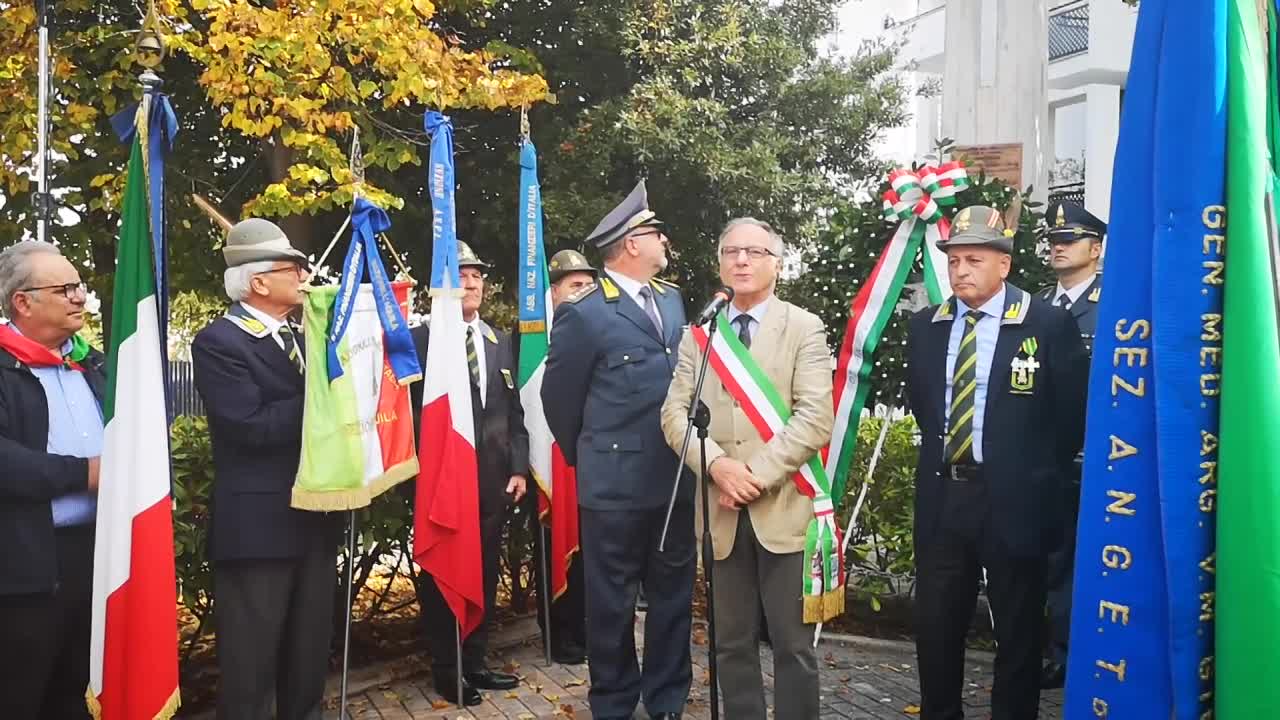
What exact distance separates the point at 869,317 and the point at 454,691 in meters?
2.94

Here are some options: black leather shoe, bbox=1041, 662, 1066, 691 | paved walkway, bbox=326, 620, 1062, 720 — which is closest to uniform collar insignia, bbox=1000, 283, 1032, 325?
paved walkway, bbox=326, 620, 1062, 720

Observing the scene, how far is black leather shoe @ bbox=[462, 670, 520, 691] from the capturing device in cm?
569

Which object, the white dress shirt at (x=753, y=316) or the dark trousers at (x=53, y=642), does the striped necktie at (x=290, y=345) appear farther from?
the white dress shirt at (x=753, y=316)

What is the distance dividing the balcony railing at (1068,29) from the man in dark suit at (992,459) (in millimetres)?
23396

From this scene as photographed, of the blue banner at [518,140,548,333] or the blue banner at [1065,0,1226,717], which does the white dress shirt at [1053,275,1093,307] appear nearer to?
the blue banner at [518,140,548,333]

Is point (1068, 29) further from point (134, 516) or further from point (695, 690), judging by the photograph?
point (134, 516)

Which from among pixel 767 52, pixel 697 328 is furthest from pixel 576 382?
pixel 767 52

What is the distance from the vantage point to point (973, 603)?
4703 mm

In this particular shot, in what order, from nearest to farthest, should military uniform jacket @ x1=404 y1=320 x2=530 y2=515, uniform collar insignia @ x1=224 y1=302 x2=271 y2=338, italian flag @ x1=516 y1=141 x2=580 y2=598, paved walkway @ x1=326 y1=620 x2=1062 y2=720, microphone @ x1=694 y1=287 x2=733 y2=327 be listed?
microphone @ x1=694 y1=287 x2=733 y2=327 < uniform collar insignia @ x1=224 y1=302 x2=271 y2=338 < paved walkway @ x1=326 y1=620 x2=1062 y2=720 < military uniform jacket @ x1=404 y1=320 x2=530 y2=515 < italian flag @ x1=516 y1=141 x2=580 y2=598

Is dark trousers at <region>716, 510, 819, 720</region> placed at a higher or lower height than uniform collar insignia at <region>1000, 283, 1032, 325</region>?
lower

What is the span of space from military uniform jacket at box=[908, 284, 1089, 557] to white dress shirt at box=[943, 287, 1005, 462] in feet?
0.12

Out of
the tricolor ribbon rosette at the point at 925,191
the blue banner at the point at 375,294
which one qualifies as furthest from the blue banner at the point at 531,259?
the tricolor ribbon rosette at the point at 925,191

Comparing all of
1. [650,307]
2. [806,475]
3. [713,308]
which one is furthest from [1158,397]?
[650,307]

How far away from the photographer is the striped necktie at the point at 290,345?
14.4 ft
